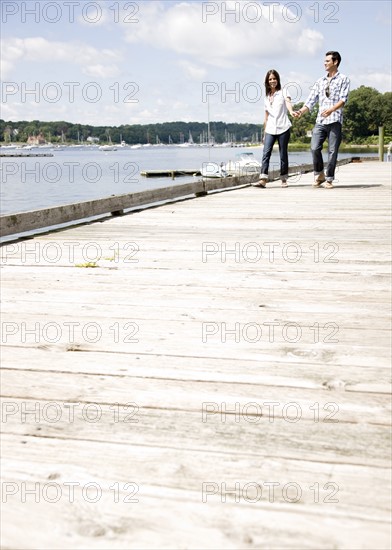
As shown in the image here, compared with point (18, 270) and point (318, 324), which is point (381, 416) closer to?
point (318, 324)

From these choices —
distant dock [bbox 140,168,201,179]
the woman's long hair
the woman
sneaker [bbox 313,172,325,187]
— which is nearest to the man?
the woman

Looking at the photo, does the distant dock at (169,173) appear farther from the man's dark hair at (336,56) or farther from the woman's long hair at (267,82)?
the man's dark hair at (336,56)

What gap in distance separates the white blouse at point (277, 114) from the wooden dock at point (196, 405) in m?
6.39

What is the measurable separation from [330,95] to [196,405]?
845cm

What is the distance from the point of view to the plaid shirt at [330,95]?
9.82 meters

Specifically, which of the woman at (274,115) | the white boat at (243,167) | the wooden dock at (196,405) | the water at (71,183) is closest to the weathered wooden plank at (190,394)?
the wooden dock at (196,405)

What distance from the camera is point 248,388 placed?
7.52 feet

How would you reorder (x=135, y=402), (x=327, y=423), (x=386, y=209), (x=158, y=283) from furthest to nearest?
(x=386, y=209) → (x=158, y=283) → (x=135, y=402) → (x=327, y=423)

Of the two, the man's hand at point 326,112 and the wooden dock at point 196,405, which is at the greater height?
the man's hand at point 326,112

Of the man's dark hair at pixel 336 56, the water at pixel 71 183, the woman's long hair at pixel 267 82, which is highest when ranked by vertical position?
the man's dark hair at pixel 336 56

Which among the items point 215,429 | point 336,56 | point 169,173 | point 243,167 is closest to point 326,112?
point 336,56

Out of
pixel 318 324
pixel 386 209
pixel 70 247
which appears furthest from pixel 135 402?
pixel 386 209

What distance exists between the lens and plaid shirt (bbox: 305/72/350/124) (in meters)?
9.82

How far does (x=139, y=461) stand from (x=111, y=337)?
1.16 metres
